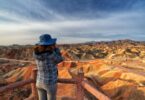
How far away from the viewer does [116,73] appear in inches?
440

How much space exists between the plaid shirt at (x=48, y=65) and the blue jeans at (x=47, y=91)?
7 cm

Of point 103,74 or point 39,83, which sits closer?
point 39,83

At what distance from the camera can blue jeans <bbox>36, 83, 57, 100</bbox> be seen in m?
4.90

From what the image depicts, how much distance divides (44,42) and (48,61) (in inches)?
14.5

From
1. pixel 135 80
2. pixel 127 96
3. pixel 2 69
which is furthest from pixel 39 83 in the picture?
pixel 2 69

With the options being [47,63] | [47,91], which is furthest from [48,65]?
[47,91]

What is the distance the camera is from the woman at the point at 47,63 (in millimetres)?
4621

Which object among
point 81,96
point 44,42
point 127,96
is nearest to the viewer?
point 44,42

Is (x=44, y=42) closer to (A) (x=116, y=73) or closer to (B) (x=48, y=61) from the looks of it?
(B) (x=48, y=61)

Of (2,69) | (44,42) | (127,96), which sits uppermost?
(44,42)

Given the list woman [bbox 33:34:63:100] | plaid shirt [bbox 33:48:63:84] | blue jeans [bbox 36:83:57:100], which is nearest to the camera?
woman [bbox 33:34:63:100]

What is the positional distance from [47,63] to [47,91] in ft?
1.61

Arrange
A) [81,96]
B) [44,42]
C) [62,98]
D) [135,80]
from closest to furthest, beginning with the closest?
[44,42] → [81,96] → [62,98] → [135,80]

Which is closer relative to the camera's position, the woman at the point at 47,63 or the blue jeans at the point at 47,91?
the woman at the point at 47,63
